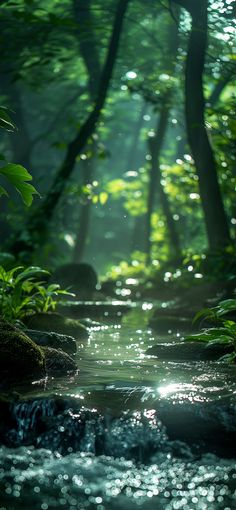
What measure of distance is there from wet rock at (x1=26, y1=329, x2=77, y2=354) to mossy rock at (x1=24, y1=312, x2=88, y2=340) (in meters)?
0.90

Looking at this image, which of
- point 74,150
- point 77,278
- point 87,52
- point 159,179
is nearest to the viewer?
point 74,150

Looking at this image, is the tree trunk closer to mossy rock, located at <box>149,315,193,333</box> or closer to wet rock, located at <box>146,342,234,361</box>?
mossy rock, located at <box>149,315,193,333</box>

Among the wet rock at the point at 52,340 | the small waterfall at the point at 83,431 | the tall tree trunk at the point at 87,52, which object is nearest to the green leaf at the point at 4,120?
the wet rock at the point at 52,340

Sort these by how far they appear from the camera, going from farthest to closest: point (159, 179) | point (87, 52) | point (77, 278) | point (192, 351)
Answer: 1. point (159, 179)
2. point (87, 52)
3. point (77, 278)
4. point (192, 351)

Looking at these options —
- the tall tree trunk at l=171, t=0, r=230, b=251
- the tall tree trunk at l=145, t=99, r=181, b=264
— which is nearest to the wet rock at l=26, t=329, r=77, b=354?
the tall tree trunk at l=171, t=0, r=230, b=251

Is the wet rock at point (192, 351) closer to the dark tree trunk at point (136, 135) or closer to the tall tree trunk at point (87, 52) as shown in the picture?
the tall tree trunk at point (87, 52)

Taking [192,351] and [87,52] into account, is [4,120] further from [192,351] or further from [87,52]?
[87,52]

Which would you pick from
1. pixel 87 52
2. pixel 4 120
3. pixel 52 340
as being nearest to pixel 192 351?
pixel 52 340

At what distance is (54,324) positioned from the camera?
9.03 meters

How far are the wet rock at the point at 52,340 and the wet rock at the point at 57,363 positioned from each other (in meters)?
0.61

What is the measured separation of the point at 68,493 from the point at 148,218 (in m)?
17.7

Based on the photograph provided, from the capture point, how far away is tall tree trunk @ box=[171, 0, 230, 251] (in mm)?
12680

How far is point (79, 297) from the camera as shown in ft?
48.9

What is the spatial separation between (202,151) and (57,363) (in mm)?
7594
